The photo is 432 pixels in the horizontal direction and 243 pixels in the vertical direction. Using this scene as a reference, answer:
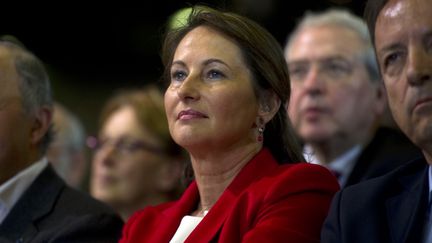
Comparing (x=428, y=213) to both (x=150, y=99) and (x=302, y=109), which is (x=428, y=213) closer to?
(x=302, y=109)

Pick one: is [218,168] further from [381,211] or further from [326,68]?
[326,68]

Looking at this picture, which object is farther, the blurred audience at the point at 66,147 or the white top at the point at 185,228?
the blurred audience at the point at 66,147

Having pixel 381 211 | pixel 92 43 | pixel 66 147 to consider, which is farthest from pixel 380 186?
pixel 92 43

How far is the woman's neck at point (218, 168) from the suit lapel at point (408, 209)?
55 centimetres

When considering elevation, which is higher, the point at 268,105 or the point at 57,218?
the point at 268,105

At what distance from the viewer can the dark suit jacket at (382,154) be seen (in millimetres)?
3418

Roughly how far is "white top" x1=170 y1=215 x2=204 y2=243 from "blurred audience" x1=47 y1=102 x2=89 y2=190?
7.74 feet

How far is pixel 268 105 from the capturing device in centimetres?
288

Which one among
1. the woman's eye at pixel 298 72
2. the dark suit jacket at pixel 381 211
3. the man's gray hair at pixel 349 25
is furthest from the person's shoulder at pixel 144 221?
the man's gray hair at pixel 349 25

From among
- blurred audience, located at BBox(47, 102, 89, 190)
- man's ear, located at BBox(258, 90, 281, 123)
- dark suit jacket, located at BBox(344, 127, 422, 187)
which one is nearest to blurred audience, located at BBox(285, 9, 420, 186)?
dark suit jacket, located at BBox(344, 127, 422, 187)

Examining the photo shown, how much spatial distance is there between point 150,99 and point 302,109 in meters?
0.97

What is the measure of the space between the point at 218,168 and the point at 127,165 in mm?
1765

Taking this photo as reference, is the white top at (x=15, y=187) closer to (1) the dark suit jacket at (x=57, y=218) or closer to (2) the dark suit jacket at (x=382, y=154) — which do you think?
(1) the dark suit jacket at (x=57, y=218)

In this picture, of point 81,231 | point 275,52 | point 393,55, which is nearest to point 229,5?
point 275,52
